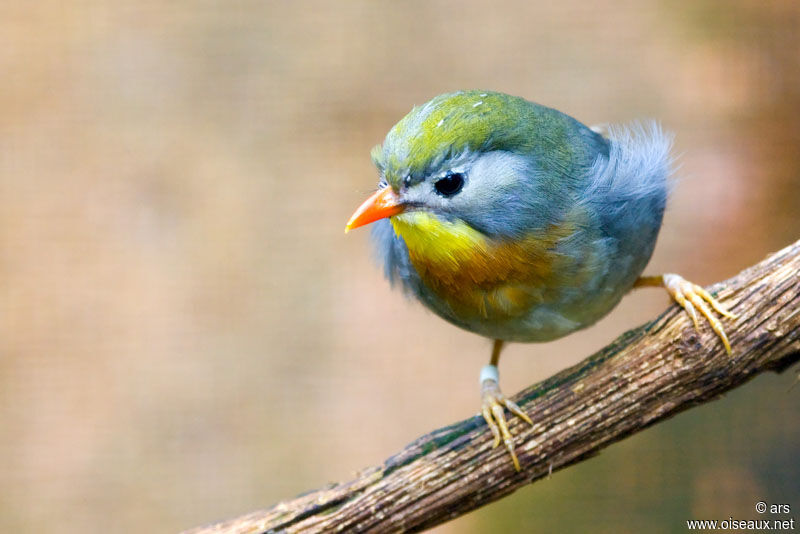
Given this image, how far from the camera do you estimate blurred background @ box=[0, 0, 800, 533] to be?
208 inches

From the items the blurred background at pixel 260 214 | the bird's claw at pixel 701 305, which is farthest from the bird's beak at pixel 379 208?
the blurred background at pixel 260 214

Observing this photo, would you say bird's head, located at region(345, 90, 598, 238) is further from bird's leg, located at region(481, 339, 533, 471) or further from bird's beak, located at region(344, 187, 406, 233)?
bird's leg, located at region(481, 339, 533, 471)

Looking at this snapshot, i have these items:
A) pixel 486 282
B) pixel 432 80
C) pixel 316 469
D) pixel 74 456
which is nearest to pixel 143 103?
pixel 432 80

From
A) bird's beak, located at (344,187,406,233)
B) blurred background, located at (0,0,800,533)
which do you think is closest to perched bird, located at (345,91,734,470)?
bird's beak, located at (344,187,406,233)

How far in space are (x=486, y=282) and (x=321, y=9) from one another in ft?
11.5

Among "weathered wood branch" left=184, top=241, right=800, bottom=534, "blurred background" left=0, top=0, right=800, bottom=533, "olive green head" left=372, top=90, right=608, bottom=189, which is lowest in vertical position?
"weathered wood branch" left=184, top=241, right=800, bottom=534

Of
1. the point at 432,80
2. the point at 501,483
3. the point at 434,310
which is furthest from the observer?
the point at 432,80

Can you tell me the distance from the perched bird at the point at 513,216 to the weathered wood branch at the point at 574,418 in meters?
0.07

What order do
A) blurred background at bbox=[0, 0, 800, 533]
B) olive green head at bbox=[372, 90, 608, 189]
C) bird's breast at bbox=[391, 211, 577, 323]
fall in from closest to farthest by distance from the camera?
olive green head at bbox=[372, 90, 608, 189]
bird's breast at bbox=[391, 211, 577, 323]
blurred background at bbox=[0, 0, 800, 533]

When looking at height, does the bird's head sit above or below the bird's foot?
above

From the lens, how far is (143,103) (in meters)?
5.68

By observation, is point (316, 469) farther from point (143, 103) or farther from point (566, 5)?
point (566, 5)

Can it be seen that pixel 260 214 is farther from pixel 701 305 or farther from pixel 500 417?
pixel 701 305

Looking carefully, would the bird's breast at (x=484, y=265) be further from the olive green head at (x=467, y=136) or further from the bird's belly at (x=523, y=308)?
the olive green head at (x=467, y=136)
